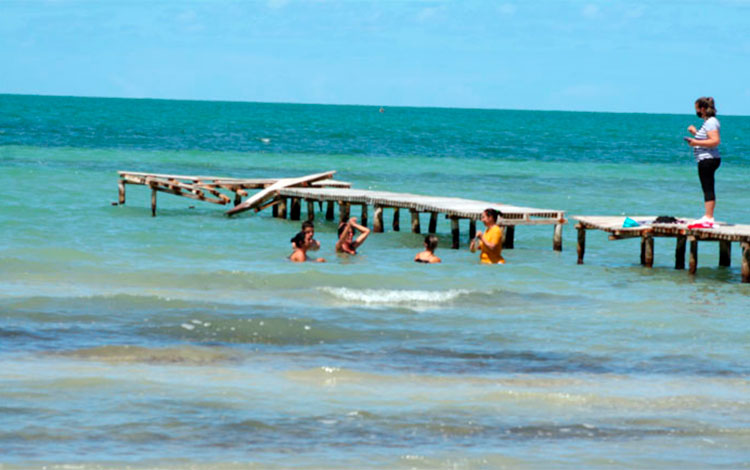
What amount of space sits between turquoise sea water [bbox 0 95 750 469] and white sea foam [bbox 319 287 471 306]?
79 mm

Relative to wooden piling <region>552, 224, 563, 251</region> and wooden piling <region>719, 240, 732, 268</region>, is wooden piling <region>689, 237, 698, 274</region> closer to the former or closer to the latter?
wooden piling <region>719, 240, 732, 268</region>

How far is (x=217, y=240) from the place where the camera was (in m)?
25.2

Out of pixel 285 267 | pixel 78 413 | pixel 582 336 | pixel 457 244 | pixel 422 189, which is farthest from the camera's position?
pixel 422 189

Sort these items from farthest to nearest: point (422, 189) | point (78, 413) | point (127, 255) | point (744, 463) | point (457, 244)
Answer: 1. point (422, 189)
2. point (457, 244)
3. point (127, 255)
4. point (78, 413)
5. point (744, 463)

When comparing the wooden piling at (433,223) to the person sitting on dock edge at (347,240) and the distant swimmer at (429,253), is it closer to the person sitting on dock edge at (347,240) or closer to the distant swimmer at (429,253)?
the person sitting on dock edge at (347,240)

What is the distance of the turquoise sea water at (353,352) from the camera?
32.4 feet

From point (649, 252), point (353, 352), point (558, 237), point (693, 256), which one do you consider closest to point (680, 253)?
point (649, 252)

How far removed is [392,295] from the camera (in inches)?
695

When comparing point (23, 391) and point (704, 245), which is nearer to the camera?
point (23, 391)

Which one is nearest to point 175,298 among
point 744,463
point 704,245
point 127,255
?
point 127,255

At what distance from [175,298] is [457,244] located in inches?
347

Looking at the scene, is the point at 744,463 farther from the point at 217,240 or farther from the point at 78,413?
the point at 217,240

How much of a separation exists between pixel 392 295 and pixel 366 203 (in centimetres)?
906

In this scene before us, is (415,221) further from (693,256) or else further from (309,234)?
(693,256)
